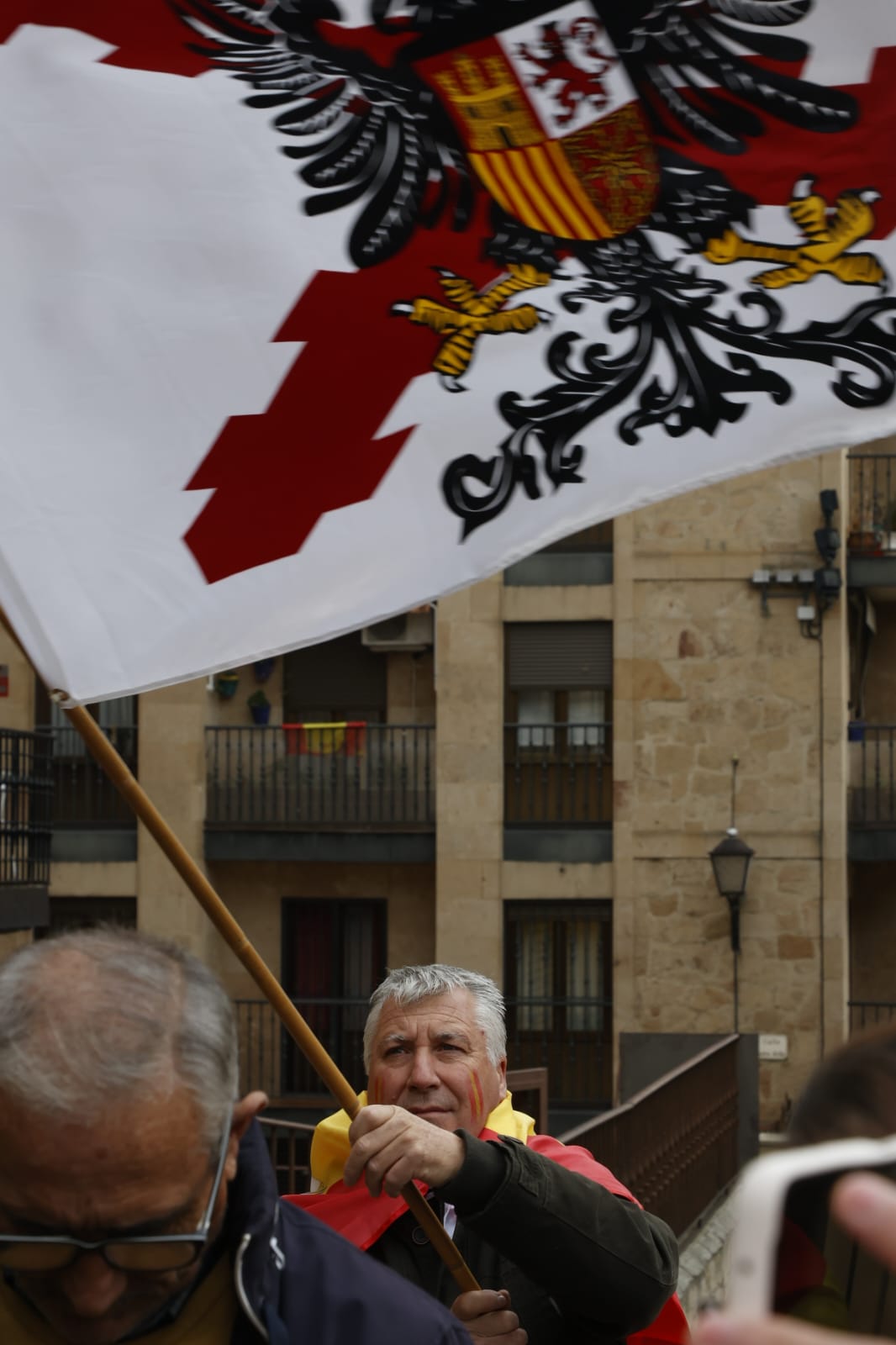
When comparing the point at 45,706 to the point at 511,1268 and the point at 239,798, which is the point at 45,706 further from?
the point at 511,1268

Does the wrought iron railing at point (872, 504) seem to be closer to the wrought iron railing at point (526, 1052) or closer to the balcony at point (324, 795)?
the balcony at point (324, 795)

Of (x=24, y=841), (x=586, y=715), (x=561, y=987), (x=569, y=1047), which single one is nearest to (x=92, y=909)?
(x=561, y=987)

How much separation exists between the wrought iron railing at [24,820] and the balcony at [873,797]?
32.6 feet

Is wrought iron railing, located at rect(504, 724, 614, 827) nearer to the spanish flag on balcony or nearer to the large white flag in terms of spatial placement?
the spanish flag on balcony

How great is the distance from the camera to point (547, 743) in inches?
848

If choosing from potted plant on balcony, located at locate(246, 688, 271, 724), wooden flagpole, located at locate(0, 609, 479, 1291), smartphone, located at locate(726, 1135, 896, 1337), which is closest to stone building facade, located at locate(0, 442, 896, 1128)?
potted plant on balcony, located at locate(246, 688, 271, 724)

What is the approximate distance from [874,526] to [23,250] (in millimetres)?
19185

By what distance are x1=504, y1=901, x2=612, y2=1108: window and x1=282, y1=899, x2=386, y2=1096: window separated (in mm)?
1865

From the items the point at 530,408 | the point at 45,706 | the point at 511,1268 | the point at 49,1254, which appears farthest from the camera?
the point at 45,706

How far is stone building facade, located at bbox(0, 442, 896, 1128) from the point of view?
66.8ft

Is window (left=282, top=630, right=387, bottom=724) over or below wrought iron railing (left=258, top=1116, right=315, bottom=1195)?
over

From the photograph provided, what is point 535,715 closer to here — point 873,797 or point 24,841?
point 873,797

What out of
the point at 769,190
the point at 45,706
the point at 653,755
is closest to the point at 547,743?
the point at 653,755

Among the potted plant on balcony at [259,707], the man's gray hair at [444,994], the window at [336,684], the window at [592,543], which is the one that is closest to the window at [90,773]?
the potted plant on balcony at [259,707]
